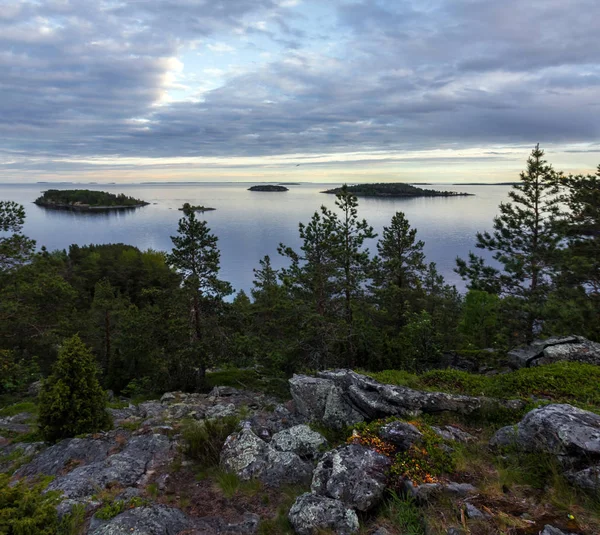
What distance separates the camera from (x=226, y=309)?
19.0m

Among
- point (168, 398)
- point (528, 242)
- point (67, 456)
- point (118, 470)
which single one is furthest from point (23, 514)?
point (528, 242)

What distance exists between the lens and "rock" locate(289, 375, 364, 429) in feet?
27.4

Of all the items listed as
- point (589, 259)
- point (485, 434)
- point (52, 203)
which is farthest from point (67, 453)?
point (52, 203)

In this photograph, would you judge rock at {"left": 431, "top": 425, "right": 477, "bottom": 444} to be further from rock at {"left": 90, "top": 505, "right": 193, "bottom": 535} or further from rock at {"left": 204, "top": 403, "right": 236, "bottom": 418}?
rock at {"left": 204, "top": 403, "right": 236, "bottom": 418}

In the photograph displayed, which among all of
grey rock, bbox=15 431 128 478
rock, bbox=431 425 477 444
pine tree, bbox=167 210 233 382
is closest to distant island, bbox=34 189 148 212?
pine tree, bbox=167 210 233 382

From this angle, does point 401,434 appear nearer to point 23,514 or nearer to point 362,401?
point 362,401

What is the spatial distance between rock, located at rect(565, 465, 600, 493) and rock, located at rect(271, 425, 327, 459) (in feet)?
13.9

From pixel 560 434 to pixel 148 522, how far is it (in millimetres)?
6335

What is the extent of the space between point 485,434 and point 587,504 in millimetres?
2479

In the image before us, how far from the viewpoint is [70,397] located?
884cm

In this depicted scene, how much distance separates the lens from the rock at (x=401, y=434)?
5.92m

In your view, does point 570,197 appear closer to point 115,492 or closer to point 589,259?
point 589,259

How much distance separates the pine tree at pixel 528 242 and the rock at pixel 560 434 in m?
14.9

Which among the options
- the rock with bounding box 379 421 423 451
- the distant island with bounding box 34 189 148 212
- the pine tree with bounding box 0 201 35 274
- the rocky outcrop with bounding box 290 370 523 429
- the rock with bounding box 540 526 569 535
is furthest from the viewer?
the distant island with bounding box 34 189 148 212
